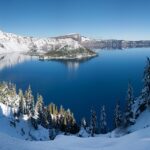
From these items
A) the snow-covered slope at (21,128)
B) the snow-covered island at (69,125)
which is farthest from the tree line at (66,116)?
the snow-covered slope at (21,128)

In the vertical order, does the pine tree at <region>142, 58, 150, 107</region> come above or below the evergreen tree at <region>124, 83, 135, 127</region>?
above

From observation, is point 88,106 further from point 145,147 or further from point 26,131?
point 145,147

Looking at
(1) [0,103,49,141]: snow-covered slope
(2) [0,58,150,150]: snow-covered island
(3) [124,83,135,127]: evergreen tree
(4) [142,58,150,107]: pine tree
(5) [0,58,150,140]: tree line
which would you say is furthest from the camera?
(1) [0,103,49,141]: snow-covered slope

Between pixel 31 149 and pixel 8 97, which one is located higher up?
pixel 31 149

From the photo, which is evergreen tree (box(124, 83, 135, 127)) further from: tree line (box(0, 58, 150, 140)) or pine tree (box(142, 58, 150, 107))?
pine tree (box(142, 58, 150, 107))

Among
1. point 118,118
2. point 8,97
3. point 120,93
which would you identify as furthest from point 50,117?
point 120,93

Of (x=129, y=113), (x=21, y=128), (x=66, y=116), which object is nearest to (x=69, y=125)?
(x=66, y=116)

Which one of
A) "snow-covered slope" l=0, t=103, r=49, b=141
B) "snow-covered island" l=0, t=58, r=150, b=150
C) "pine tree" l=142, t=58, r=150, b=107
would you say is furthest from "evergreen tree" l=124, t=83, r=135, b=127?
"snow-covered slope" l=0, t=103, r=49, b=141

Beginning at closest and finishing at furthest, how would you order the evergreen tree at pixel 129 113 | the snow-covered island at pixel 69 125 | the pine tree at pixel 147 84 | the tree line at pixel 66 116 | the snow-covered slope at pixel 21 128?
1. the snow-covered island at pixel 69 125
2. the pine tree at pixel 147 84
3. the evergreen tree at pixel 129 113
4. the tree line at pixel 66 116
5. the snow-covered slope at pixel 21 128

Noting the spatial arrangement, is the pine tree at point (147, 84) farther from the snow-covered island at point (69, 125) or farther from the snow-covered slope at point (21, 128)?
the snow-covered slope at point (21, 128)

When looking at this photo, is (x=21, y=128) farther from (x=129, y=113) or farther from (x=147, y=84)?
(x=147, y=84)

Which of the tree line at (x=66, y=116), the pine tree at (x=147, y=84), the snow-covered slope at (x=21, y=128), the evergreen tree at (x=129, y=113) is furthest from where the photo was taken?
the snow-covered slope at (x=21, y=128)
